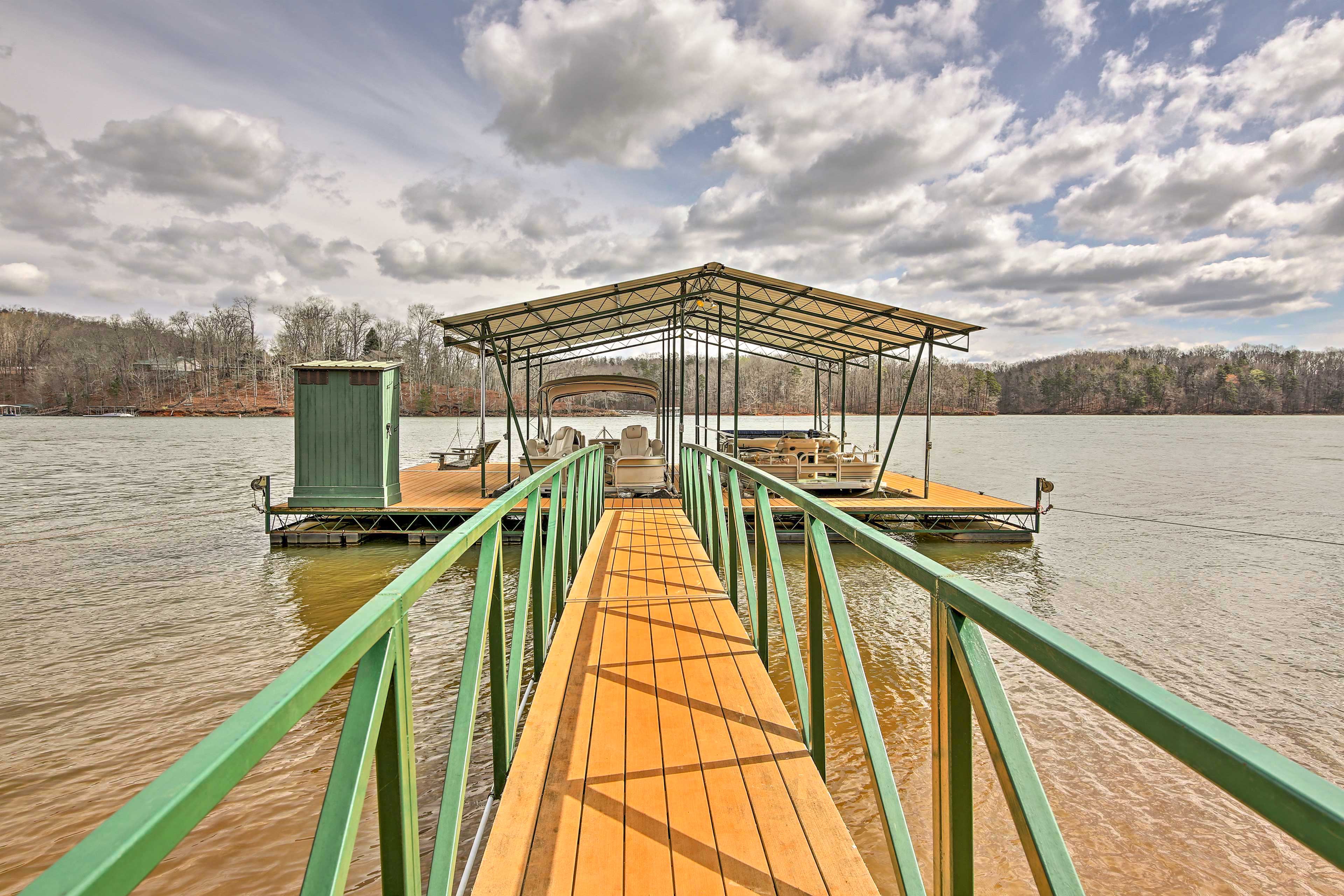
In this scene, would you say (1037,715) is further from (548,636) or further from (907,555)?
(907,555)

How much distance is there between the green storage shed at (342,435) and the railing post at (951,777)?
10.7m

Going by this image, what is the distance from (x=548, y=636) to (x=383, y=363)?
8.53 metres

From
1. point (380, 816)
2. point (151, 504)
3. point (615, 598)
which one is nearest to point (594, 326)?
point (615, 598)

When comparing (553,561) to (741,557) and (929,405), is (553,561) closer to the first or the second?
(741,557)

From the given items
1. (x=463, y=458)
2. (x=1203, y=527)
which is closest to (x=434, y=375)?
(x=463, y=458)

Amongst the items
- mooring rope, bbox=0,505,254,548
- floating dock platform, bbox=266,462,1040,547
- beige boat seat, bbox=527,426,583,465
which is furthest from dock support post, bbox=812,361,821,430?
mooring rope, bbox=0,505,254,548

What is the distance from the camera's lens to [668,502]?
10.8 m

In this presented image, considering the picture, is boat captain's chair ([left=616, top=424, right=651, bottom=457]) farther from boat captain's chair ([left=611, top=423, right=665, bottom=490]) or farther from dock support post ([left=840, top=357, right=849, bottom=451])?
dock support post ([left=840, top=357, right=849, bottom=451])

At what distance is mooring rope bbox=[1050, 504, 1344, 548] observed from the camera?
13.8 meters

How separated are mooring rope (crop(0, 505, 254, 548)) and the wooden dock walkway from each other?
1368 cm

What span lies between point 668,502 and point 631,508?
135 cm

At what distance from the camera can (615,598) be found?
182 inches

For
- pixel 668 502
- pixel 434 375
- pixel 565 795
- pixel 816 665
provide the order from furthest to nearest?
pixel 434 375
pixel 668 502
pixel 816 665
pixel 565 795

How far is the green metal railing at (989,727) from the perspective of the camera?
2.07 feet
